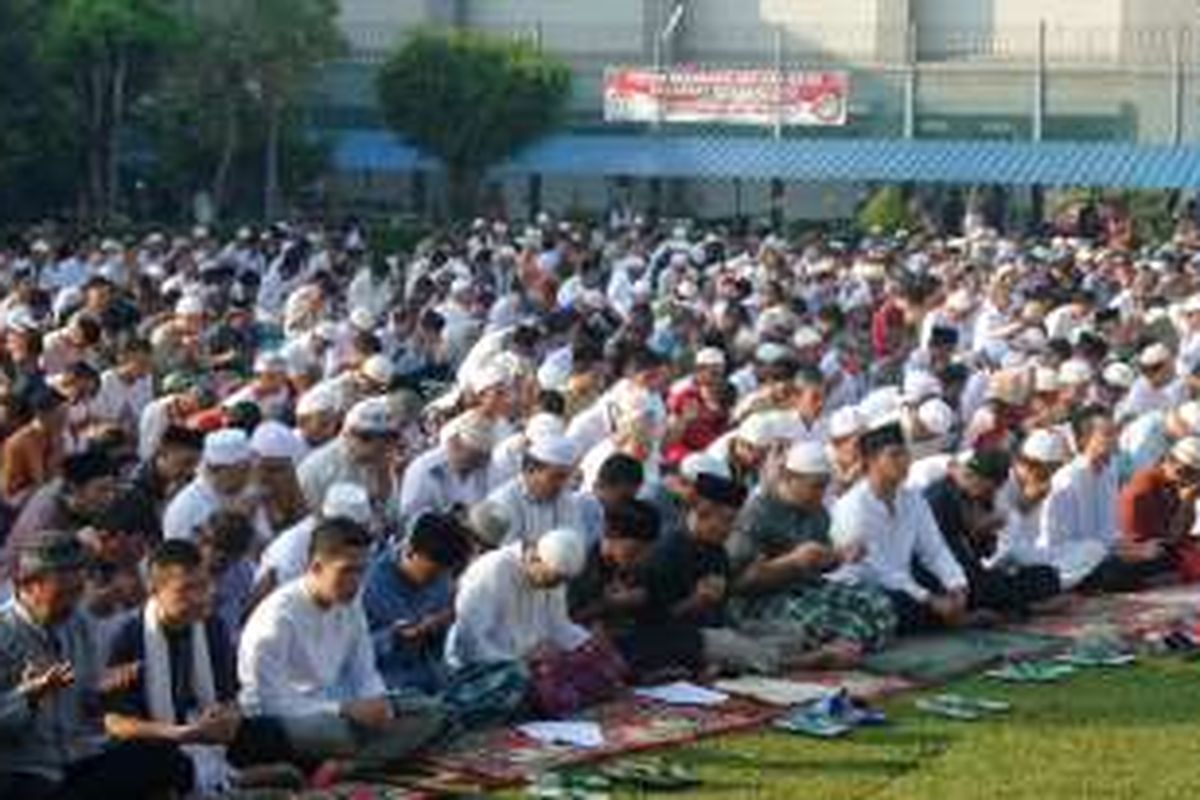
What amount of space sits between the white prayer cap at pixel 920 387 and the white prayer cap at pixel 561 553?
14.4ft

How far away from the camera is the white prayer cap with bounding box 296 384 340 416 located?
419 inches

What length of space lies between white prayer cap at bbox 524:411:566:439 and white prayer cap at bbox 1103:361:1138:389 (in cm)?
402

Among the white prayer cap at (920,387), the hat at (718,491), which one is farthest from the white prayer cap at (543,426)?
the white prayer cap at (920,387)

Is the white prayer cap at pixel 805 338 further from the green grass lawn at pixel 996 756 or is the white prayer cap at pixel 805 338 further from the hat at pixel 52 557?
the hat at pixel 52 557

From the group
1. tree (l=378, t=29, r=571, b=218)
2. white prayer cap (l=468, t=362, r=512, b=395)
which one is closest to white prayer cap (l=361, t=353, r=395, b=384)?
white prayer cap (l=468, t=362, r=512, b=395)

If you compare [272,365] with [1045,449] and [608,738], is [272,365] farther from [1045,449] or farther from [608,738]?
[608,738]

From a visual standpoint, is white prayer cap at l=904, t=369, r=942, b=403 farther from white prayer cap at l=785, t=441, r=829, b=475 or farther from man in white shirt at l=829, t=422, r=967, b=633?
white prayer cap at l=785, t=441, r=829, b=475

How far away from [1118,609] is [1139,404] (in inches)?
119

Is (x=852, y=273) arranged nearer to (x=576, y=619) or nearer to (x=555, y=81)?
(x=576, y=619)

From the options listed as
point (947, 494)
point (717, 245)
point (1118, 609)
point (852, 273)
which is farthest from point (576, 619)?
point (717, 245)

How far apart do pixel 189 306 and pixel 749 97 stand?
2580 centimetres

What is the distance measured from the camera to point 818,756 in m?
8.11

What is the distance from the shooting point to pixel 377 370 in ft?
40.3

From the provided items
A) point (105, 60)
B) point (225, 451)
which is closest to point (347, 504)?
point (225, 451)
